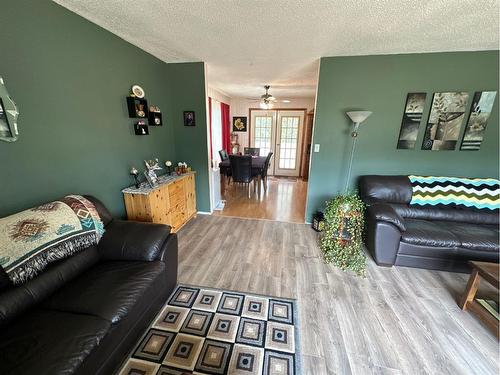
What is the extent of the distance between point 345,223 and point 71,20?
Result: 317cm

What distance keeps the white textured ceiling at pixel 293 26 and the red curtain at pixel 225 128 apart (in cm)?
319

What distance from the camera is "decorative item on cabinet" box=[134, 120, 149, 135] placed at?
2527mm

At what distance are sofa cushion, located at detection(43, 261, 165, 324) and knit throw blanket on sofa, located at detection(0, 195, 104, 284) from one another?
205 mm

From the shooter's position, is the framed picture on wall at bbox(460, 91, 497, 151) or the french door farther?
the french door

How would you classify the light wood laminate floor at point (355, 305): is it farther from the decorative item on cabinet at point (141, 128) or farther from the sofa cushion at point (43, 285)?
the decorative item on cabinet at point (141, 128)

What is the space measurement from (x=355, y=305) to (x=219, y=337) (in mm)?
1145

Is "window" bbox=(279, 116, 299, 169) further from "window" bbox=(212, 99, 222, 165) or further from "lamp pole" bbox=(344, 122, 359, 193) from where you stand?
"lamp pole" bbox=(344, 122, 359, 193)

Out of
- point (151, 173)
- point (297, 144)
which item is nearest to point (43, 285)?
point (151, 173)

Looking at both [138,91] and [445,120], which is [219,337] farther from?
[445,120]

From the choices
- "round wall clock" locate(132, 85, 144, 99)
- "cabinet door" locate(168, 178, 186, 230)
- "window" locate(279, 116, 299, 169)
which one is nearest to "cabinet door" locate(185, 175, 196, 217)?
"cabinet door" locate(168, 178, 186, 230)

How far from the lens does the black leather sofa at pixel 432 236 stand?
78.3 inches

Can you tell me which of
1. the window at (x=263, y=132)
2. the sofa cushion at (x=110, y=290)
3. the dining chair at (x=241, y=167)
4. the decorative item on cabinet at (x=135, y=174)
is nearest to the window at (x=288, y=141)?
the window at (x=263, y=132)

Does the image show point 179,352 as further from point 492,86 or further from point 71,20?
point 492,86

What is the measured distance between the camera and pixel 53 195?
1703mm
